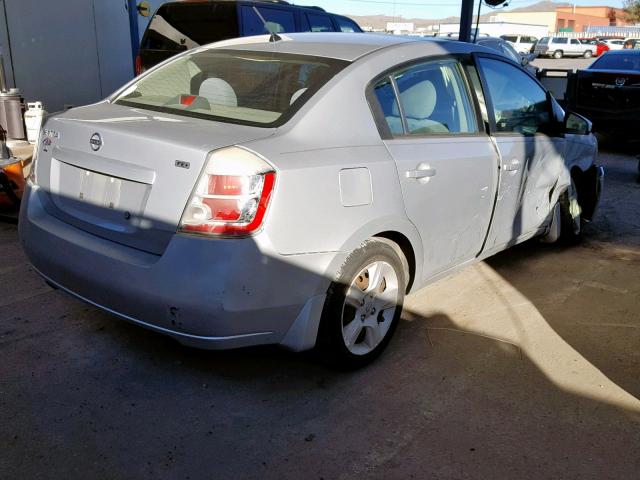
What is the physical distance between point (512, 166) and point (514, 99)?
61 centimetres

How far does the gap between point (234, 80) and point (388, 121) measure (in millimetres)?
878

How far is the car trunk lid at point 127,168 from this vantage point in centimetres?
283

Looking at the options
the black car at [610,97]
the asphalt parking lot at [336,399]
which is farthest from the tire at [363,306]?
the black car at [610,97]

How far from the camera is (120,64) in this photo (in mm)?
12594

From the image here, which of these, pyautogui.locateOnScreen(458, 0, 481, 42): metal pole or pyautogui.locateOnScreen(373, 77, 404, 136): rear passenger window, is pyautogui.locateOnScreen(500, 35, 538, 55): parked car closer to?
pyautogui.locateOnScreen(458, 0, 481, 42): metal pole

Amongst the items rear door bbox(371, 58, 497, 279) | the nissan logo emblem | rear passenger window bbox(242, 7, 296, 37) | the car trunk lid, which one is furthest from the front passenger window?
rear passenger window bbox(242, 7, 296, 37)

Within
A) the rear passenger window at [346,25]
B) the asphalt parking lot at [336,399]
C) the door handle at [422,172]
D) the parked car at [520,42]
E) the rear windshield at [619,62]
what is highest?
the rear passenger window at [346,25]

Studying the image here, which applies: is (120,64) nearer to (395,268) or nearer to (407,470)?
(395,268)

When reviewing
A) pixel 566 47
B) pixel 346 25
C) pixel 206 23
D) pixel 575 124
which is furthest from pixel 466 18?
pixel 566 47

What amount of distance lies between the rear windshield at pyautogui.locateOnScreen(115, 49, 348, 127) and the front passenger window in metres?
1.35

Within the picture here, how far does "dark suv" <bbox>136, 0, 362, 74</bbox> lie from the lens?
8094mm

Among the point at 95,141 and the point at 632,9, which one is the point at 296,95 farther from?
the point at 632,9

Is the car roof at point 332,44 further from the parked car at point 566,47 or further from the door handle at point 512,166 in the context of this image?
the parked car at point 566,47

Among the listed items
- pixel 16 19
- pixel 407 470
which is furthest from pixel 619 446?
pixel 16 19
